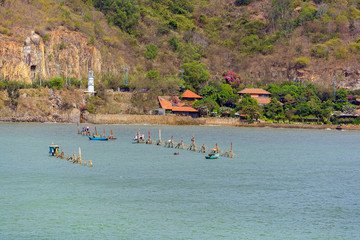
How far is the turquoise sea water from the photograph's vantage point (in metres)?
35.2

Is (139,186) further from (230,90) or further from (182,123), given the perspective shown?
(230,90)

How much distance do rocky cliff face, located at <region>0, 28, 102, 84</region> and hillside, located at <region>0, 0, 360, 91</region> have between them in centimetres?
23

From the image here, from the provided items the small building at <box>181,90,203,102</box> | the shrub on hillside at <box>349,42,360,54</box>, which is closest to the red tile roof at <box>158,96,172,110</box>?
the small building at <box>181,90,203,102</box>

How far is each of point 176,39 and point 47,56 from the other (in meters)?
45.2

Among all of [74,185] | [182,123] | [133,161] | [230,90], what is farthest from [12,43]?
[74,185]

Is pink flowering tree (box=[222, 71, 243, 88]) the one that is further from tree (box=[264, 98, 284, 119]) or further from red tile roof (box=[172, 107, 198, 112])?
red tile roof (box=[172, 107, 198, 112])

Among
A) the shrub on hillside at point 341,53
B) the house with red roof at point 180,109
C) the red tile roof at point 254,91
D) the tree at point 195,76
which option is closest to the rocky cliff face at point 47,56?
the tree at point 195,76

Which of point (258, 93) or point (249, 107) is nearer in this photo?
point (249, 107)

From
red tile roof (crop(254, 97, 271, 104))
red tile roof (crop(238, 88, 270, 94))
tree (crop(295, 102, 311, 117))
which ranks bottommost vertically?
tree (crop(295, 102, 311, 117))

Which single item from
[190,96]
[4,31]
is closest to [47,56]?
[4,31]

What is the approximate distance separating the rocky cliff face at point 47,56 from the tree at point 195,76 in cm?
2208

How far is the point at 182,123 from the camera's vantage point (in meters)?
123

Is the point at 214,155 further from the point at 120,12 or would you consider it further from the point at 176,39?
the point at 120,12

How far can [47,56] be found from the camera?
440 feet
